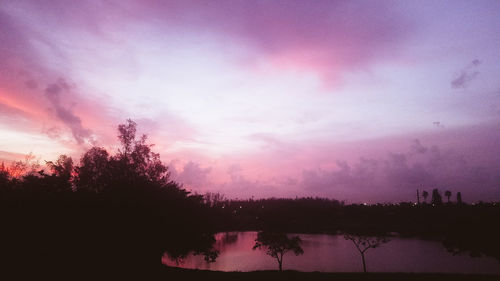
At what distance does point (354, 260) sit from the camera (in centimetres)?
9719

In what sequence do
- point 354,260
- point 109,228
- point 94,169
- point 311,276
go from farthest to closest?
point 354,260
point 94,169
point 311,276
point 109,228

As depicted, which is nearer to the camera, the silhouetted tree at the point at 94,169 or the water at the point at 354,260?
the silhouetted tree at the point at 94,169

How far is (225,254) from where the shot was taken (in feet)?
353

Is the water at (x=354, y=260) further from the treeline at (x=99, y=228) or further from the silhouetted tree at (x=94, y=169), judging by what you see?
the treeline at (x=99, y=228)

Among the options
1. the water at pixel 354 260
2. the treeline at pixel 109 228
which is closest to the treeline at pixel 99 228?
the treeline at pixel 109 228

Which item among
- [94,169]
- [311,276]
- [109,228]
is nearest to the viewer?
[109,228]

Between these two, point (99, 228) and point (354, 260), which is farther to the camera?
point (354, 260)

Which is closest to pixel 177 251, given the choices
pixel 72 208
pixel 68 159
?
pixel 72 208

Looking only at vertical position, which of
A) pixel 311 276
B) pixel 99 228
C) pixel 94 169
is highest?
pixel 94 169

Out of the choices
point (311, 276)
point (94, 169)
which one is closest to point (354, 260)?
point (311, 276)

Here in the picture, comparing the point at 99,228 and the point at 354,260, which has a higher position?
the point at 99,228

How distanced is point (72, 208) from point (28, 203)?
5589mm

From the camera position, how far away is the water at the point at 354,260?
84.8 meters

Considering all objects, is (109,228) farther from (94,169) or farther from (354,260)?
(354,260)
